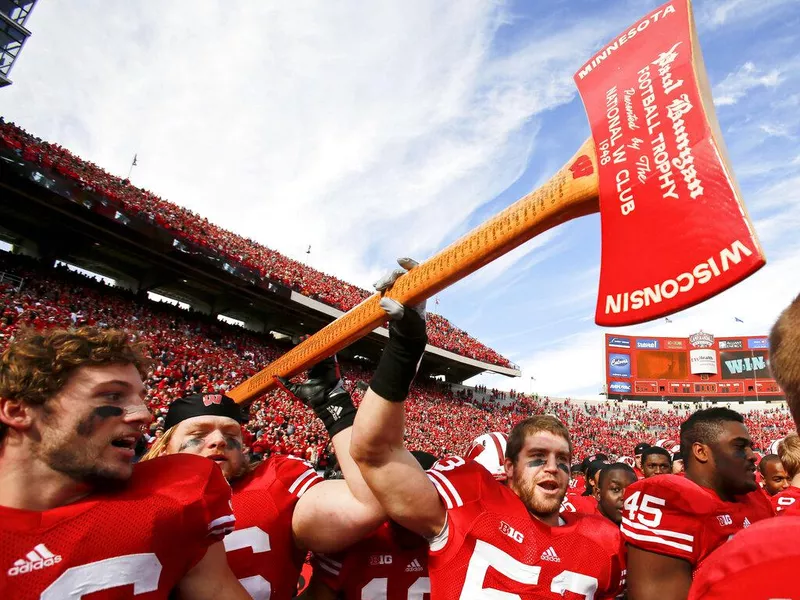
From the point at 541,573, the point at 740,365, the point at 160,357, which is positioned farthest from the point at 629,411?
the point at 541,573

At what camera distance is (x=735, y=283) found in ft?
3.66

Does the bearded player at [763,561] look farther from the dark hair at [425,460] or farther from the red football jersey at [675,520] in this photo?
the dark hair at [425,460]

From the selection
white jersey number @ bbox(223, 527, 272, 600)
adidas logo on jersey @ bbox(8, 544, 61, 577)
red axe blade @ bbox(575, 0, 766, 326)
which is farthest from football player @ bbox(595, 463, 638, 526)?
adidas logo on jersey @ bbox(8, 544, 61, 577)

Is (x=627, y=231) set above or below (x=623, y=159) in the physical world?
below

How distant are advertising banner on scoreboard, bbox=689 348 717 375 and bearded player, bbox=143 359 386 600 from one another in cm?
4799

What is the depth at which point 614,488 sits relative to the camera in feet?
15.7

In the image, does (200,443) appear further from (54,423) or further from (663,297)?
(663,297)

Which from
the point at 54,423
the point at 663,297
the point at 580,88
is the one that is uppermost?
the point at 580,88

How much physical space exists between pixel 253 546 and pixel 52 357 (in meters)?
1.23

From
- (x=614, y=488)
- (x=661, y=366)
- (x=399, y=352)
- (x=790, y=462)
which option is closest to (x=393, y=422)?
(x=399, y=352)

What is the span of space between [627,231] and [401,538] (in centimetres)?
179

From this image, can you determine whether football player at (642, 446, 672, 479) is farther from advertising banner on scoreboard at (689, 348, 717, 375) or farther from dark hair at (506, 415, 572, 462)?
advertising banner on scoreboard at (689, 348, 717, 375)

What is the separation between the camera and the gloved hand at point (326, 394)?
2625 mm

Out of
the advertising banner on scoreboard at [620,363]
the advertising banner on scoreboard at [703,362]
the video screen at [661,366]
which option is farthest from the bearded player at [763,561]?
the advertising banner on scoreboard at [703,362]
